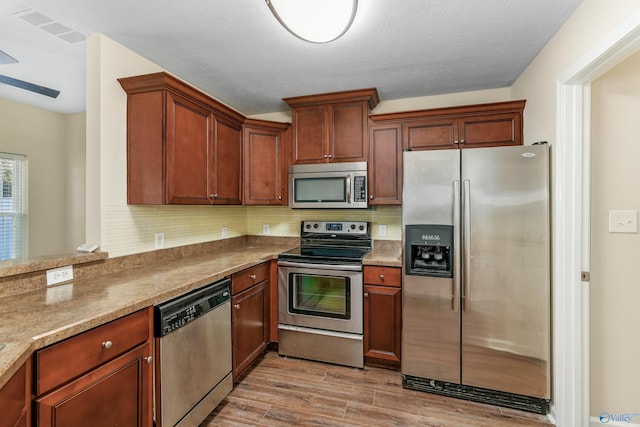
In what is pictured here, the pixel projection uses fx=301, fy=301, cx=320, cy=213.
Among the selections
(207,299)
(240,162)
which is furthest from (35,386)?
(240,162)

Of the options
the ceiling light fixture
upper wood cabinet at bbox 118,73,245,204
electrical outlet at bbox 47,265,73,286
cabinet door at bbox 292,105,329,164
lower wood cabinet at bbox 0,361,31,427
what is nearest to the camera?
Answer: lower wood cabinet at bbox 0,361,31,427

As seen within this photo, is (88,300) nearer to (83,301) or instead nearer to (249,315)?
(83,301)

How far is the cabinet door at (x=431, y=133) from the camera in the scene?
2.59m

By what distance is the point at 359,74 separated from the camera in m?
2.48

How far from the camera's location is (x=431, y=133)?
2637 millimetres

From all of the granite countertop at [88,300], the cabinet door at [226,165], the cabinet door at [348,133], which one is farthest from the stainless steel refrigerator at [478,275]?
the cabinet door at [226,165]

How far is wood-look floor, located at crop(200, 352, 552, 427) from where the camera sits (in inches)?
74.9

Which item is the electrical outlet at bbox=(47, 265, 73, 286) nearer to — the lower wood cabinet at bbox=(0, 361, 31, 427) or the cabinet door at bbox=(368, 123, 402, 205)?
the lower wood cabinet at bbox=(0, 361, 31, 427)

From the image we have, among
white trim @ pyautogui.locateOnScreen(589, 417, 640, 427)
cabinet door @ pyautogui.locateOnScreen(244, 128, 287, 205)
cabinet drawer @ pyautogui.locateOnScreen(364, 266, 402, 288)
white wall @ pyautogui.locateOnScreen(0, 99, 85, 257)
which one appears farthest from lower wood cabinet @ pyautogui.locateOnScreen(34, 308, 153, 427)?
white wall @ pyautogui.locateOnScreen(0, 99, 85, 257)

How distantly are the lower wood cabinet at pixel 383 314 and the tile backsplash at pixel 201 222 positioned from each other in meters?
0.68

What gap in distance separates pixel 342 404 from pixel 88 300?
1660 millimetres

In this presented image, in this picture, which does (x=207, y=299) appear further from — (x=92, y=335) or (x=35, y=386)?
(x=35, y=386)

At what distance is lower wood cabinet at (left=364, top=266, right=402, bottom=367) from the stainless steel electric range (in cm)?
7

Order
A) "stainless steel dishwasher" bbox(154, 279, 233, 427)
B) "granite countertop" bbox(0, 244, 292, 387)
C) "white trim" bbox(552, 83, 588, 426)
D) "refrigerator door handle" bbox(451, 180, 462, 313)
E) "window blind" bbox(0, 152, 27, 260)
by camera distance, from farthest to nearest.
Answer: "window blind" bbox(0, 152, 27, 260), "refrigerator door handle" bbox(451, 180, 462, 313), "white trim" bbox(552, 83, 588, 426), "stainless steel dishwasher" bbox(154, 279, 233, 427), "granite countertop" bbox(0, 244, 292, 387)
